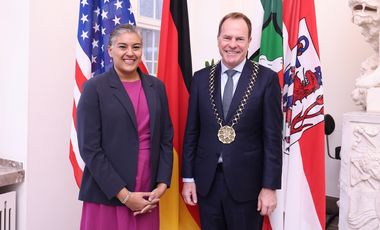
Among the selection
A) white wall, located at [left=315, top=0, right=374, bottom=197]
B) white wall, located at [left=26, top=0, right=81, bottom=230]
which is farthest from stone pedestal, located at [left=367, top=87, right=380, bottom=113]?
white wall, located at [left=26, top=0, right=81, bottom=230]

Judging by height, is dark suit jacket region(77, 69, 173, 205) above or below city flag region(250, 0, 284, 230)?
below

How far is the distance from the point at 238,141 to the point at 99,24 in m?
1.01

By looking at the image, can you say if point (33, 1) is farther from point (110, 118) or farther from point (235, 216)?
point (235, 216)

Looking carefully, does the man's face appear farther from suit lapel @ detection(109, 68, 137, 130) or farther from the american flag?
the american flag

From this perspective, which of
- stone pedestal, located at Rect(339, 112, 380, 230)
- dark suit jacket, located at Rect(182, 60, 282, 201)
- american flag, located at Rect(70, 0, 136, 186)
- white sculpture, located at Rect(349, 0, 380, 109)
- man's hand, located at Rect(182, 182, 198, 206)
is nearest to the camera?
dark suit jacket, located at Rect(182, 60, 282, 201)

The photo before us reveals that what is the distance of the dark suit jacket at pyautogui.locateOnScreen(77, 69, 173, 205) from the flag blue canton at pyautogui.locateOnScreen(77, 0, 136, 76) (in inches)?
19.9

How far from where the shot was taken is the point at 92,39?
1.95 meters

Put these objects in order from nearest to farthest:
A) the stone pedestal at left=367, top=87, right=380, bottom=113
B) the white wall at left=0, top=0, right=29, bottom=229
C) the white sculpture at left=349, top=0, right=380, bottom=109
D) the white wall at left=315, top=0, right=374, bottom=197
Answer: the white wall at left=0, top=0, right=29, bottom=229 → the stone pedestal at left=367, top=87, right=380, bottom=113 → the white sculpture at left=349, top=0, right=380, bottom=109 → the white wall at left=315, top=0, right=374, bottom=197

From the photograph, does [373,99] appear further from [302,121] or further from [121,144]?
[121,144]

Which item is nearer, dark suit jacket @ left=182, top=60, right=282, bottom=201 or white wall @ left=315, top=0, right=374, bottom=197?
dark suit jacket @ left=182, top=60, right=282, bottom=201

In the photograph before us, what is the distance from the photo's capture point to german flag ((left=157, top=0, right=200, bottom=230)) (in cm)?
196

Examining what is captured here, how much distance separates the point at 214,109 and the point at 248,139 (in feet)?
0.64

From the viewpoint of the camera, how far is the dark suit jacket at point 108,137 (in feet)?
4.61

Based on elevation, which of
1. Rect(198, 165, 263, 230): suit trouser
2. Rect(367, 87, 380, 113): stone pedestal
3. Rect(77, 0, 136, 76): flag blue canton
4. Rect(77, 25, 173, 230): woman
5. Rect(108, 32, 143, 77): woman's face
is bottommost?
Rect(198, 165, 263, 230): suit trouser
